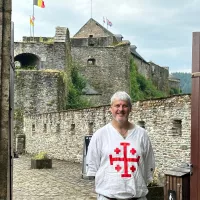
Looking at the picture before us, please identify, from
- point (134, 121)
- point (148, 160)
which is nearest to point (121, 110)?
point (148, 160)

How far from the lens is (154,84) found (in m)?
56.8

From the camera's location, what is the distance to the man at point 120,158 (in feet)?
15.3

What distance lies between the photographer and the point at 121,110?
4.80 meters

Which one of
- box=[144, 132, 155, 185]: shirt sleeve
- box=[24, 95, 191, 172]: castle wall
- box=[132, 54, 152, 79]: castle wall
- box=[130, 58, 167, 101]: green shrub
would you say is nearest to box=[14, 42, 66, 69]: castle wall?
box=[24, 95, 191, 172]: castle wall

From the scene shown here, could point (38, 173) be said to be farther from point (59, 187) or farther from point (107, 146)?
point (107, 146)

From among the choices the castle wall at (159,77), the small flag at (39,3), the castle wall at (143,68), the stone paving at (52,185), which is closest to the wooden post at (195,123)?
the stone paving at (52,185)

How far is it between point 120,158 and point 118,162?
0.04 metres

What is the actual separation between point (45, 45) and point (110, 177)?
102 ft

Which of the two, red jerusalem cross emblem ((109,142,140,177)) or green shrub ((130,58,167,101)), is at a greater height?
green shrub ((130,58,167,101))

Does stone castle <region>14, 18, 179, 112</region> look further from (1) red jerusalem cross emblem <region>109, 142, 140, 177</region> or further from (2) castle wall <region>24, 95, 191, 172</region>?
(1) red jerusalem cross emblem <region>109, 142, 140, 177</region>

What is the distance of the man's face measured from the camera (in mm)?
4816

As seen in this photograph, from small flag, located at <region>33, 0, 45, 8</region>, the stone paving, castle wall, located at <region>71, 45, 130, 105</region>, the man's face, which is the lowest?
the stone paving

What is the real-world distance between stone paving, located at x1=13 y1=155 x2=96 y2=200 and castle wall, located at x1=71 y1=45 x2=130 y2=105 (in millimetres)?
24676

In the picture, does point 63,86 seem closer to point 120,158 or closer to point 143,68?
point 143,68
